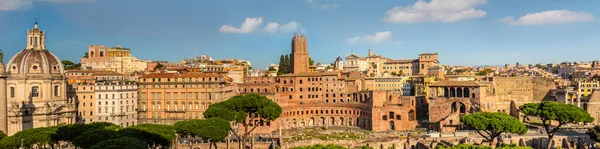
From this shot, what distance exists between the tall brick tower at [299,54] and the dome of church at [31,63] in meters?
48.5

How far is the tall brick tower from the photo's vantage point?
3883 inches

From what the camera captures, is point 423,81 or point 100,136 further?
point 423,81

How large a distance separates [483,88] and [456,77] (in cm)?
2260

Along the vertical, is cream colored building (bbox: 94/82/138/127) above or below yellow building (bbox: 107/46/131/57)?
below

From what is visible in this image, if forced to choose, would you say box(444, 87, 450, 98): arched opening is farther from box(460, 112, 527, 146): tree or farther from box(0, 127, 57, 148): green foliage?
box(0, 127, 57, 148): green foliage

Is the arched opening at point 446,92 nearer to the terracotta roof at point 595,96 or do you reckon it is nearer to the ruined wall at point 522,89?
the ruined wall at point 522,89

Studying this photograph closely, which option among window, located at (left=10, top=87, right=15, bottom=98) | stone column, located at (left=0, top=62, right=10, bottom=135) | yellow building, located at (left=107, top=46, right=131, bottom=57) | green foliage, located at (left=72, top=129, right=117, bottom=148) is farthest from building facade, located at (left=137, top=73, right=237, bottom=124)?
yellow building, located at (left=107, top=46, right=131, bottom=57)

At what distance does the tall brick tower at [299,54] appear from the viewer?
98625 millimetres

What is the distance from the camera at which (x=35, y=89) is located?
56531 mm

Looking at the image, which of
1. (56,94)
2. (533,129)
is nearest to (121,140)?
(56,94)

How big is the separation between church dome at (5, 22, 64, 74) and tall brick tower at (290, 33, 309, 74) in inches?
1875

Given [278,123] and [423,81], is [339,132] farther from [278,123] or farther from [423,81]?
[423,81]

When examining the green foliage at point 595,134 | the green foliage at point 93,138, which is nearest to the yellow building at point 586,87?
the green foliage at point 595,134

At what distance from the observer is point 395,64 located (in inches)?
5138
